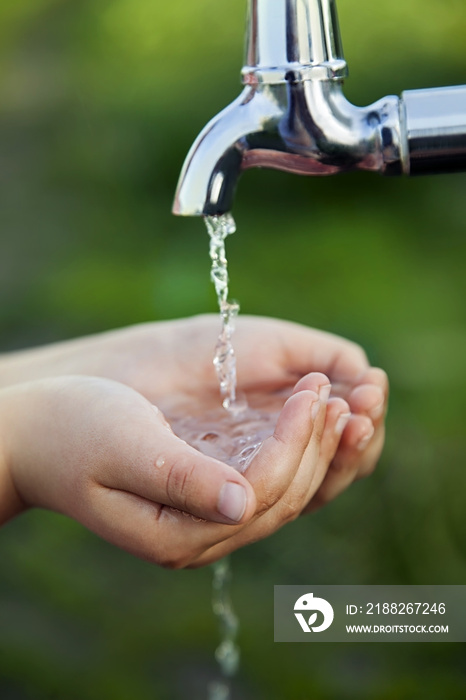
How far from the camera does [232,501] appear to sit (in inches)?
25.8

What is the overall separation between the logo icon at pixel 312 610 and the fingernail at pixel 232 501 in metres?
0.61

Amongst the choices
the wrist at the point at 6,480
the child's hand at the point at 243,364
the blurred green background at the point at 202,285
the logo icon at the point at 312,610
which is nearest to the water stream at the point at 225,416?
the child's hand at the point at 243,364

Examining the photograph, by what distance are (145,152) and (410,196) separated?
Result: 0.65m

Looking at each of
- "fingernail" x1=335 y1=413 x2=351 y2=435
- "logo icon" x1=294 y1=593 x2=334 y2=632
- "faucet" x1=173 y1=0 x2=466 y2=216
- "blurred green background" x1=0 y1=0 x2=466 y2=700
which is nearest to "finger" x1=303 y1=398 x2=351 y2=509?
"fingernail" x1=335 y1=413 x2=351 y2=435

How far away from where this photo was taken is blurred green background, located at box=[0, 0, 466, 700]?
1.40m

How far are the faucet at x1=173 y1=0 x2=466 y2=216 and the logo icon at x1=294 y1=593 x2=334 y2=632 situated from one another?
0.73m

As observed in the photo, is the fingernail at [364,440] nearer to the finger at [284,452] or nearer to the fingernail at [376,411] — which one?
the fingernail at [376,411]

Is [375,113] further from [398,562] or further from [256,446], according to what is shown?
[398,562]

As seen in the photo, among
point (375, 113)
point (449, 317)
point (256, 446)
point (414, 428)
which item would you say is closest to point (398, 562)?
point (414, 428)

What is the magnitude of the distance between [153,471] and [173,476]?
0.02m

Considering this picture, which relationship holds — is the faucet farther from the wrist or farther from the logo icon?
the logo icon

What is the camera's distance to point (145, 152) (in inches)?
77.1

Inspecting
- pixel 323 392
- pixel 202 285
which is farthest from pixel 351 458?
pixel 202 285

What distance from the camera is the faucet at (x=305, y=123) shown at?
2.15 ft
